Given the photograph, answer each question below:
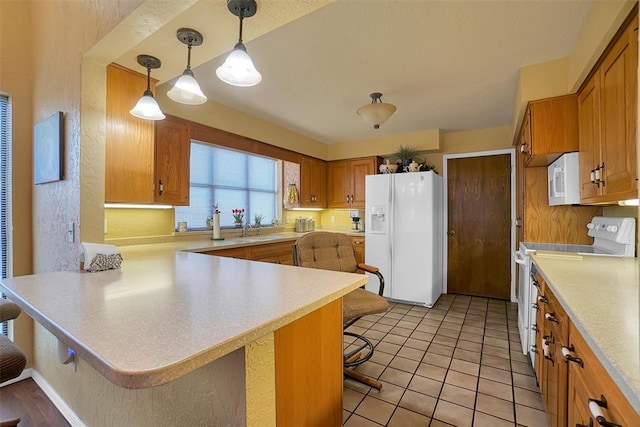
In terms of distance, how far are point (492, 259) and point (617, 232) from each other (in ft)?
7.66

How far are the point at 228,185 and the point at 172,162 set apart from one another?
40.4 inches

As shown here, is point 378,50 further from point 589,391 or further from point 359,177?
point 359,177

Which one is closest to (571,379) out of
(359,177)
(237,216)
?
(237,216)

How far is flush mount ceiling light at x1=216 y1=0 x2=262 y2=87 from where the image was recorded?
1.26 m

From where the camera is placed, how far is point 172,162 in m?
2.62

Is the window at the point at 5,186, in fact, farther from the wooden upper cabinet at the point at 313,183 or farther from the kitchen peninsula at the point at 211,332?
the wooden upper cabinet at the point at 313,183

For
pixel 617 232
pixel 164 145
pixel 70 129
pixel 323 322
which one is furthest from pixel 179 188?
pixel 617 232

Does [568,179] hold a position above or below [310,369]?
above

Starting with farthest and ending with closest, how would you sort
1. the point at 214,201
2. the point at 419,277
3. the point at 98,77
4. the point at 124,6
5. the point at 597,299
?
1. the point at 419,277
2. the point at 214,201
3. the point at 98,77
4. the point at 124,6
5. the point at 597,299

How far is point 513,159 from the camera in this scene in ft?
12.6

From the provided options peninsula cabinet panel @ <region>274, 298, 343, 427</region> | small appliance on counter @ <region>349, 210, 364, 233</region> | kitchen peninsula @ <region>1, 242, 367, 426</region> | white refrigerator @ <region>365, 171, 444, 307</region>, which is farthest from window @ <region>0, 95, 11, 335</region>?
small appliance on counter @ <region>349, 210, 364, 233</region>

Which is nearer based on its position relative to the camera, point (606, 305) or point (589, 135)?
point (606, 305)

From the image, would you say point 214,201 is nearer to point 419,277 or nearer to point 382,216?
point 382,216

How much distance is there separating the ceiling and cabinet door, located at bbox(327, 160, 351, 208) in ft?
4.93
